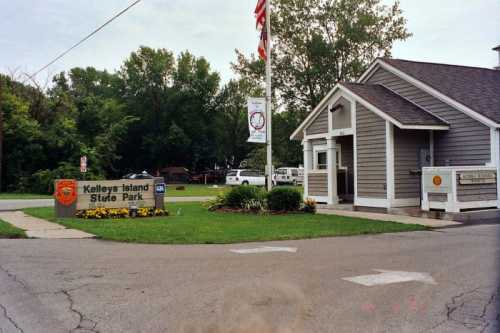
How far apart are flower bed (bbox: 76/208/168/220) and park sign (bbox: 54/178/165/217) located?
0.68 ft

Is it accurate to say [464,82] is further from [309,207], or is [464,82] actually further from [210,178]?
[210,178]

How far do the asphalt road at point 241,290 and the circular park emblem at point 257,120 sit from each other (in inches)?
331

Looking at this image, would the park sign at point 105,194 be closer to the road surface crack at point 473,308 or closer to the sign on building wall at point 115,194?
the sign on building wall at point 115,194

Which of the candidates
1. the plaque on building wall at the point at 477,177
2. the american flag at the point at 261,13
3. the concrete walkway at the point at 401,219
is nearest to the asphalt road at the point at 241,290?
the concrete walkway at the point at 401,219

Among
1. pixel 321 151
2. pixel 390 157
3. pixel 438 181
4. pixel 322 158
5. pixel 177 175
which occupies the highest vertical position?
pixel 321 151

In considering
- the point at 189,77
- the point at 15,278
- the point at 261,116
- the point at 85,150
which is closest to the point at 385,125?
the point at 261,116

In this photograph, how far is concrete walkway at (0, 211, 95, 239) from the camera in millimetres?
12695

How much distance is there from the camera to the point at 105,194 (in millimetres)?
17844

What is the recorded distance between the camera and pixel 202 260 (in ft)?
30.0

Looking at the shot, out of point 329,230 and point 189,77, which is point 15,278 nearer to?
point 329,230

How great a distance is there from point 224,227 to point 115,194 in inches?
218

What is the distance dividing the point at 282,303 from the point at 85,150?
117ft

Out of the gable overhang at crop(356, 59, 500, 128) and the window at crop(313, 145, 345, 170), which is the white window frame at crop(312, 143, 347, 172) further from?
the gable overhang at crop(356, 59, 500, 128)

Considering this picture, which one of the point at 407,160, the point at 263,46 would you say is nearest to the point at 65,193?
the point at 263,46
